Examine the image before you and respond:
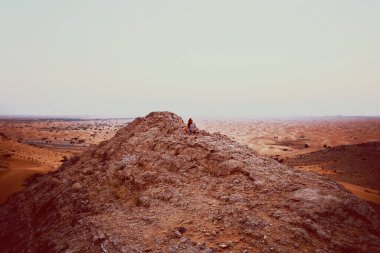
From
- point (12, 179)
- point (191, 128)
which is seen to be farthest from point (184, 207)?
point (12, 179)

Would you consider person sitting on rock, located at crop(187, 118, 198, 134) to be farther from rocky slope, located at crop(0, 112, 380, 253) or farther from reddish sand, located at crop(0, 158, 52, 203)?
reddish sand, located at crop(0, 158, 52, 203)

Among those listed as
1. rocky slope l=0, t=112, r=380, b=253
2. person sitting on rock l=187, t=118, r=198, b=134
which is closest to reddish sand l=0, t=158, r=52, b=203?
rocky slope l=0, t=112, r=380, b=253

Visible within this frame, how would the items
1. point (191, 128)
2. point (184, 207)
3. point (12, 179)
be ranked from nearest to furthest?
point (184, 207)
point (191, 128)
point (12, 179)

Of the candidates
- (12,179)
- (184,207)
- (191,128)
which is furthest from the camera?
(12,179)

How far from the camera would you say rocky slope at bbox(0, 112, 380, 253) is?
7141mm

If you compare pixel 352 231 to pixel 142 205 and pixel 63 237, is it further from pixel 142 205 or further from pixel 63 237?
pixel 63 237

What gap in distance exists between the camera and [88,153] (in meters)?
13.6

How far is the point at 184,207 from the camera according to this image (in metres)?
8.37

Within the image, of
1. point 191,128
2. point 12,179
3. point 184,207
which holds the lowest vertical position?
point 12,179

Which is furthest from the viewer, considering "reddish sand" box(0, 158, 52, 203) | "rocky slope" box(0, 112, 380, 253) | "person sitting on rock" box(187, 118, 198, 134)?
"reddish sand" box(0, 158, 52, 203)

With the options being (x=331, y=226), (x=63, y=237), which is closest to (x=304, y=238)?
(x=331, y=226)

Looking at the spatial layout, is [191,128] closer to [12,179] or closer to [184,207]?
[184,207]

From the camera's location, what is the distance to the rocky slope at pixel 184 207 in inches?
281

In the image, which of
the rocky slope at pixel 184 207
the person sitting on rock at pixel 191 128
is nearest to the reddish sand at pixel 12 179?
the rocky slope at pixel 184 207
